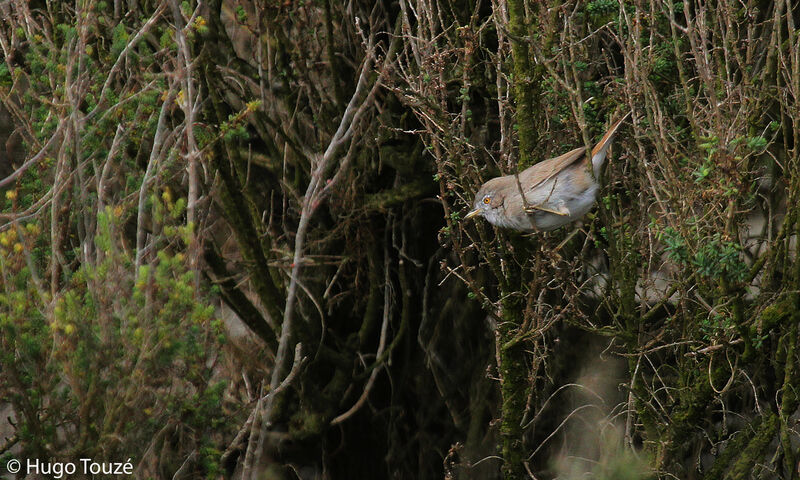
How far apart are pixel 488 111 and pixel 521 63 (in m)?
1.81

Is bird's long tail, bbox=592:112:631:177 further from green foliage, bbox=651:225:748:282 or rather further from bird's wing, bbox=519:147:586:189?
green foliage, bbox=651:225:748:282

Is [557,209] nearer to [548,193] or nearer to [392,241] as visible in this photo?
[548,193]

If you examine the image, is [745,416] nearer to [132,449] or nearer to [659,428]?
[659,428]

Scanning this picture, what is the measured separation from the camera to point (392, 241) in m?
6.43

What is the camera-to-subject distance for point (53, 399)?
346 cm

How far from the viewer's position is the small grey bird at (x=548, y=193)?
367 cm

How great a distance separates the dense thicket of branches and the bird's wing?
171 mm

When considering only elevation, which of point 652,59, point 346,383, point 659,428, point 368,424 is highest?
point 652,59

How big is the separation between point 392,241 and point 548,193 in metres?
2.87

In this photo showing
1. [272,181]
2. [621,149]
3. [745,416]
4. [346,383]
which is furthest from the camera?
[272,181]

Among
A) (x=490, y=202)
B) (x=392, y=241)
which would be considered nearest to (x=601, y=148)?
(x=490, y=202)

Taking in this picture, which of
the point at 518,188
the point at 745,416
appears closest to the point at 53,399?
the point at 518,188

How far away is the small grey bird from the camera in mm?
3674

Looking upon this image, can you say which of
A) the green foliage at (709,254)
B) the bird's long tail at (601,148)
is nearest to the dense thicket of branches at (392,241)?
the green foliage at (709,254)
